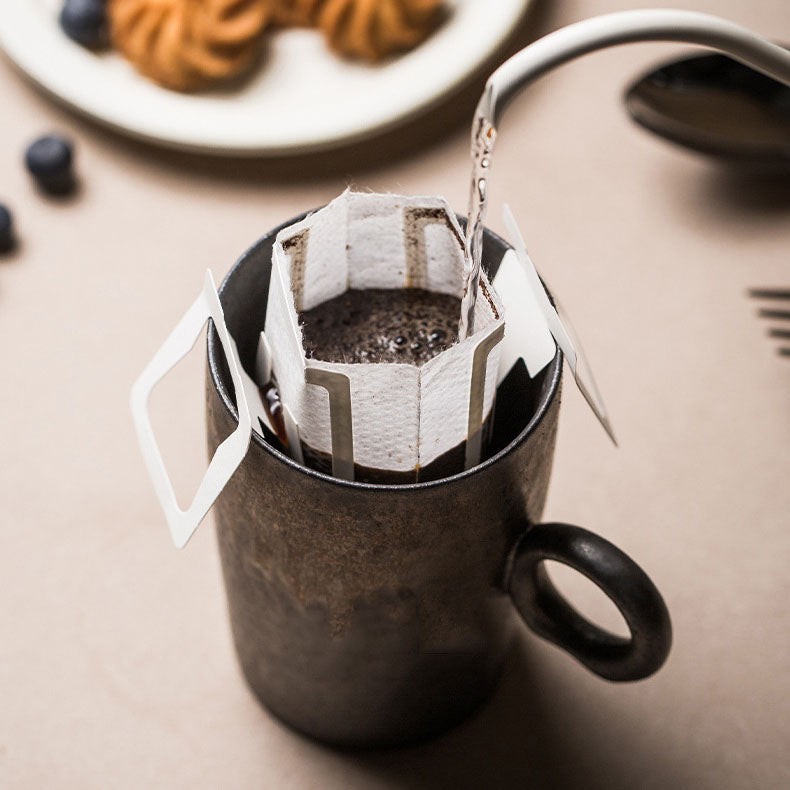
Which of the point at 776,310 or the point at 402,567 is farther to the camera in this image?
the point at 776,310

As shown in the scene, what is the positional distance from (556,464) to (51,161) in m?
0.40

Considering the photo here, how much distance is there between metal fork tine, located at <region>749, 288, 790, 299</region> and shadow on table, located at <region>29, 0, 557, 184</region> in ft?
0.76

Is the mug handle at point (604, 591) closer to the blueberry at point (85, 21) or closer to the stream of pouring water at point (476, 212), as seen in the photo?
the stream of pouring water at point (476, 212)

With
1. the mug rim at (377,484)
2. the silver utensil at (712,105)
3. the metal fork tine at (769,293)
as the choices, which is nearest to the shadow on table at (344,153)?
the silver utensil at (712,105)

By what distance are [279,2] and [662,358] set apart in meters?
0.38

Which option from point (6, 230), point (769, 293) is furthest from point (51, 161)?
point (769, 293)

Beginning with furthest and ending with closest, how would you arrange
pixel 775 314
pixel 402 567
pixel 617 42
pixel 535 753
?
1. pixel 775 314
2. pixel 535 753
3. pixel 402 567
4. pixel 617 42

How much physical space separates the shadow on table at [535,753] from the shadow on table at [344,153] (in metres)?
0.38

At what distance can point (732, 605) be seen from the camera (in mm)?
582

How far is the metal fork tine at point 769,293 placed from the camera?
0.68 metres

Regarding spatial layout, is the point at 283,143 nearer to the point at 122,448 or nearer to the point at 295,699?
the point at 122,448

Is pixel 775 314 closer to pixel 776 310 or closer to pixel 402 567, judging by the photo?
pixel 776 310

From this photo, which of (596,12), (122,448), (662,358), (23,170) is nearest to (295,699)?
(122,448)

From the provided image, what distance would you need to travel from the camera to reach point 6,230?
705mm
